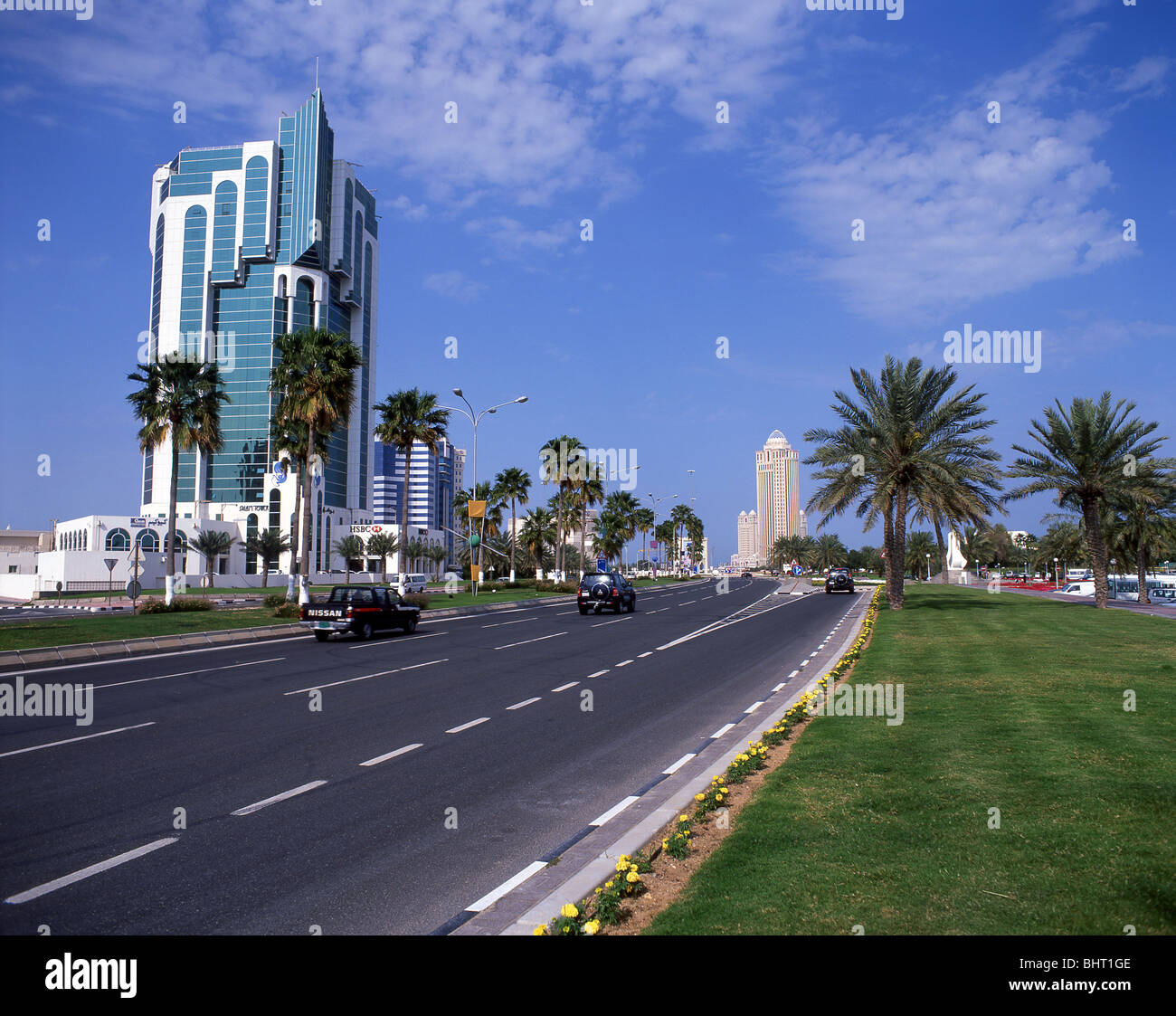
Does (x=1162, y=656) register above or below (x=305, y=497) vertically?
below

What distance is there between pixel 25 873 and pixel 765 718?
8.78 m

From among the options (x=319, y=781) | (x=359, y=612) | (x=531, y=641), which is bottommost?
(x=531, y=641)

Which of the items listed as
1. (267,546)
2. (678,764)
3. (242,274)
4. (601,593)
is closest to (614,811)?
(678,764)

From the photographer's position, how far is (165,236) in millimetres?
107250

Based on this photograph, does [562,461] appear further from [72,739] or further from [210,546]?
[72,739]

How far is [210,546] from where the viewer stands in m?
74.8

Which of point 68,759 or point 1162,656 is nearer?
point 68,759

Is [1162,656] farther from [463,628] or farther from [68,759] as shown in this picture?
[463,628]

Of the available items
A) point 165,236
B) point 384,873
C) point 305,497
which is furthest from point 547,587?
point 165,236

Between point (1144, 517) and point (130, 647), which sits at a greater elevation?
point (1144, 517)

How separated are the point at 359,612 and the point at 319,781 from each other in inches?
697

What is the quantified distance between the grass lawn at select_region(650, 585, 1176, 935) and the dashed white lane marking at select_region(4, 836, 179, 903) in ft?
13.3

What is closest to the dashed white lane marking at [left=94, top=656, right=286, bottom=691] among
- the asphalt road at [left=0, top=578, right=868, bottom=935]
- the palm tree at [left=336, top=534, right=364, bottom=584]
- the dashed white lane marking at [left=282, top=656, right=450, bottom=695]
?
the asphalt road at [left=0, top=578, right=868, bottom=935]
